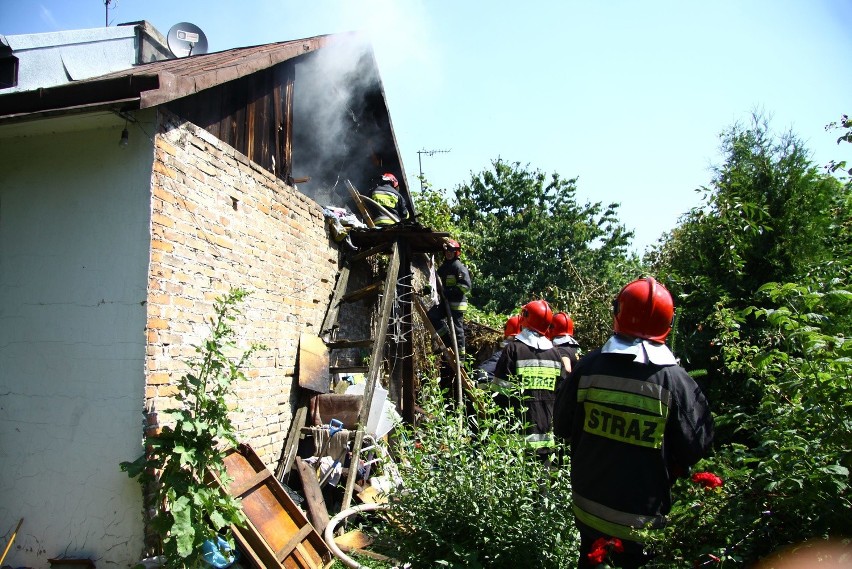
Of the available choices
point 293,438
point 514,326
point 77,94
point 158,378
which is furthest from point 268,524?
point 514,326

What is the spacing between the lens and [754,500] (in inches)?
Result: 84.9

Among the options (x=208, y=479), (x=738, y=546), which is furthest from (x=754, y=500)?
(x=208, y=479)

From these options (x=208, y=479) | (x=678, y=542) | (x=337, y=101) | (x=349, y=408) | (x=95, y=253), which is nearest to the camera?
(x=678, y=542)

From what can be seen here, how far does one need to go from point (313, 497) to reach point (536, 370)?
2309 millimetres

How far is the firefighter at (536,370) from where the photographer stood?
180 inches

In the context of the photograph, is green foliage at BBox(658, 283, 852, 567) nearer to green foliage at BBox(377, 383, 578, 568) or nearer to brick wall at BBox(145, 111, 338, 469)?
green foliage at BBox(377, 383, 578, 568)

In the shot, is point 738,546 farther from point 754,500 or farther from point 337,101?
point 337,101

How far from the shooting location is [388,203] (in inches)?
318

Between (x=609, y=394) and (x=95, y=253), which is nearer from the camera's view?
(x=609, y=394)

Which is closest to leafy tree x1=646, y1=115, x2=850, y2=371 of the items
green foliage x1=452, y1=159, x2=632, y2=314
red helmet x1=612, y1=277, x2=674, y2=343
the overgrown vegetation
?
the overgrown vegetation

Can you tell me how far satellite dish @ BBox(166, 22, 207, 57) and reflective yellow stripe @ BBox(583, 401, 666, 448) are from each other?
25.2ft

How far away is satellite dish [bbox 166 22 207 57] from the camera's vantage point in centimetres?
772

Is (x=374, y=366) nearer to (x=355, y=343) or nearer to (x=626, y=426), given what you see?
(x=355, y=343)

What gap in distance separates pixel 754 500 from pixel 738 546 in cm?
22
